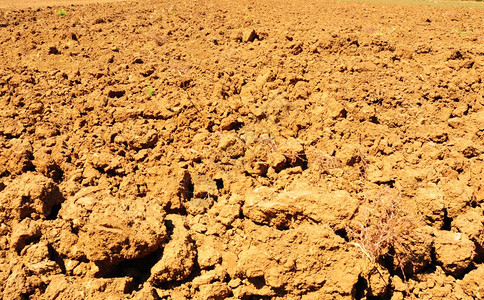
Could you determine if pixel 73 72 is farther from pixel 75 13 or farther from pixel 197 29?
pixel 75 13

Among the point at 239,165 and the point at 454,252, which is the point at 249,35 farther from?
the point at 454,252

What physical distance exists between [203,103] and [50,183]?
1705 mm

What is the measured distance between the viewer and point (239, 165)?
9.64 ft

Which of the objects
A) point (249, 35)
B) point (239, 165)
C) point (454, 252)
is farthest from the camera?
point (249, 35)

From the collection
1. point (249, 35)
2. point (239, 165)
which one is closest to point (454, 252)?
point (239, 165)

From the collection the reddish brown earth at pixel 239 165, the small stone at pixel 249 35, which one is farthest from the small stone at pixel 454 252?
the small stone at pixel 249 35

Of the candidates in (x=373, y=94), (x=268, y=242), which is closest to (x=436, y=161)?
(x=373, y=94)

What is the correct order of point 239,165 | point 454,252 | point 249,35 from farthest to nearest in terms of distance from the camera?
1. point 249,35
2. point 239,165
3. point 454,252

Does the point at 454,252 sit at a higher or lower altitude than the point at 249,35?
lower

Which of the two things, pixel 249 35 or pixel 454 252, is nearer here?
pixel 454 252

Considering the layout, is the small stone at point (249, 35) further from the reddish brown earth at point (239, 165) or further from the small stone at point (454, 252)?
the small stone at point (454, 252)

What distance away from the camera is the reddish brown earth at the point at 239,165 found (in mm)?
2031

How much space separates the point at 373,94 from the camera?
3.80m

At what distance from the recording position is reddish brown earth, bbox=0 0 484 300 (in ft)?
6.66
